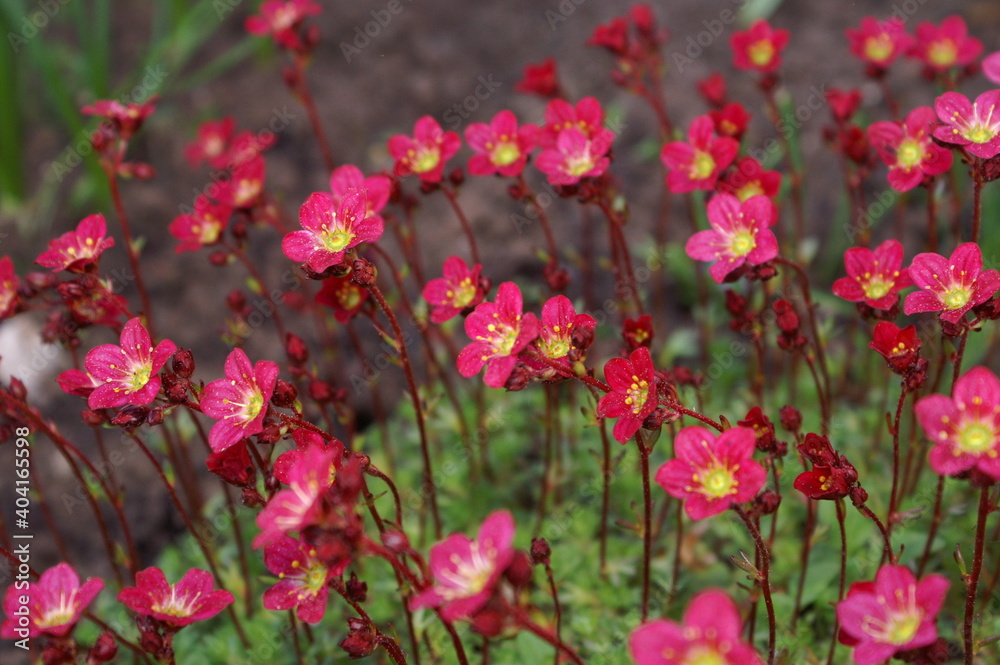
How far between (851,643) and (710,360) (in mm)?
2288

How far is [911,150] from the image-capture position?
110 inches

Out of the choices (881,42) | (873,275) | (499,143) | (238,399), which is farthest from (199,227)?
(881,42)

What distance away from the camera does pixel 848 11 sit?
5.74 m

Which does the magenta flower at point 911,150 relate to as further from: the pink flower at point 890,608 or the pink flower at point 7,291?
the pink flower at point 7,291

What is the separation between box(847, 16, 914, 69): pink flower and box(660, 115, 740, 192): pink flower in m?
0.99

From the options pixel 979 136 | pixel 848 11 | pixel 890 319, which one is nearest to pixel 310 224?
pixel 890 319

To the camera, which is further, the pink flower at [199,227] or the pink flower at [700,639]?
the pink flower at [199,227]

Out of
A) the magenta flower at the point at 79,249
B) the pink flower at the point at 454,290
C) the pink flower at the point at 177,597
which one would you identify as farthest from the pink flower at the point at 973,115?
the magenta flower at the point at 79,249

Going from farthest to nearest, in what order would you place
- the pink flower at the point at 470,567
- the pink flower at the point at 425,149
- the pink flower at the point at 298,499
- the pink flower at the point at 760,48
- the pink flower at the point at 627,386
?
the pink flower at the point at 760,48
the pink flower at the point at 425,149
the pink flower at the point at 627,386
the pink flower at the point at 298,499
the pink flower at the point at 470,567

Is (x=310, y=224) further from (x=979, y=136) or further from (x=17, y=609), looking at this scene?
(x=979, y=136)

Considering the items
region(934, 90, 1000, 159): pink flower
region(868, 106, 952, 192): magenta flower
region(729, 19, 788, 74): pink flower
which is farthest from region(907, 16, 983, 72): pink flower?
region(934, 90, 1000, 159): pink flower

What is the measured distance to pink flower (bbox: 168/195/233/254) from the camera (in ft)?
10.1

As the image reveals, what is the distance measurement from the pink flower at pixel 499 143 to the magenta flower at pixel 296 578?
1.45 metres
